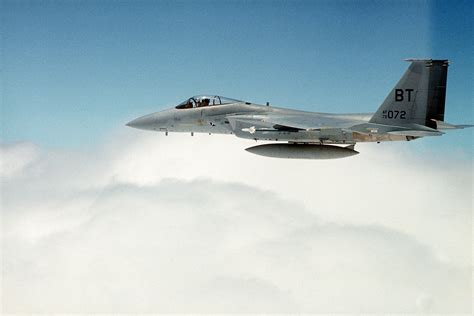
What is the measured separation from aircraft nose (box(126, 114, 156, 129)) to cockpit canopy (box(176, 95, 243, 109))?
1139mm

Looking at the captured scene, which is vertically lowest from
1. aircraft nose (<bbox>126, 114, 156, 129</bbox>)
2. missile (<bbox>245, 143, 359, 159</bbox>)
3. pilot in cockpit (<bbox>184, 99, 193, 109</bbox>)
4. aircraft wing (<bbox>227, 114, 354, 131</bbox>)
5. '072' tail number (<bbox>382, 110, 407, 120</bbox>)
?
missile (<bbox>245, 143, 359, 159</bbox>)

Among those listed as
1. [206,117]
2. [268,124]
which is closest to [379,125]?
[268,124]

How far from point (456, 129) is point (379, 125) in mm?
2949

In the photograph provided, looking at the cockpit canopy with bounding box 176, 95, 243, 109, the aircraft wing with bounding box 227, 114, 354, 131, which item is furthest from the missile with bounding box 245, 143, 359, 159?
the cockpit canopy with bounding box 176, 95, 243, 109

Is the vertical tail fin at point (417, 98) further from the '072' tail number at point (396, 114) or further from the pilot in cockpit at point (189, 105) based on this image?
the pilot in cockpit at point (189, 105)

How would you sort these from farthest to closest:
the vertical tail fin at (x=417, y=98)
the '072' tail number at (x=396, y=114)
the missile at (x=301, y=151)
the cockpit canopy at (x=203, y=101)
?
the cockpit canopy at (x=203, y=101) → the missile at (x=301, y=151) → the '072' tail number at (x=396, y=114) → the vertical tail fin at (x=417, y=98)

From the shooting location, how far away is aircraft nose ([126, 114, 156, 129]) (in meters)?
22.8

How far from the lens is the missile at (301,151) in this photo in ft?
65.7

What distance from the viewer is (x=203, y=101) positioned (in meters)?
22.5

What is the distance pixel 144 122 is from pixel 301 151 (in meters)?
6.63

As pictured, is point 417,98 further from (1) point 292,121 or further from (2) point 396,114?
(1) point 292,121

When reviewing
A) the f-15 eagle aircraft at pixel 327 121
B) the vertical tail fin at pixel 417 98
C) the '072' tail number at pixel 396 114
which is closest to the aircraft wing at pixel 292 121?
the f-15 eagle aircraft at pixel 327 121

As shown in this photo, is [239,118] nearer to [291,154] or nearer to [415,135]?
[291,154]

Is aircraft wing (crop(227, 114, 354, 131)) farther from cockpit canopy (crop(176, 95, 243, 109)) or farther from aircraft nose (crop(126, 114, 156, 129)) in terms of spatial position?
aircraft nose (crop(126, 114, 156, 129))
